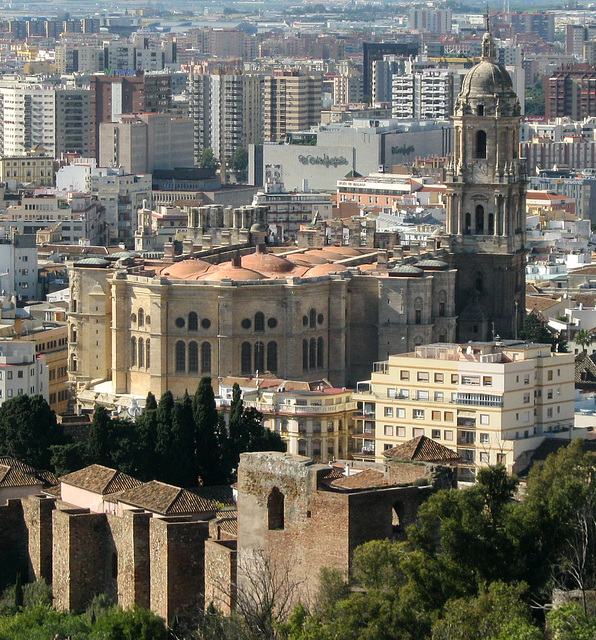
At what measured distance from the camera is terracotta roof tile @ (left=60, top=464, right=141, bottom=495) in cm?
6544

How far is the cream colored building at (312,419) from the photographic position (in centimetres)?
8131

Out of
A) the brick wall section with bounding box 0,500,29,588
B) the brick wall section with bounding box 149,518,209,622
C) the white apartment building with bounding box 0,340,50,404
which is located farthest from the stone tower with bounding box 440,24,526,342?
the brick wall section with bounding box 149,518,209,622

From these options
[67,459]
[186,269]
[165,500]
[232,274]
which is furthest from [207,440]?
[186,269]

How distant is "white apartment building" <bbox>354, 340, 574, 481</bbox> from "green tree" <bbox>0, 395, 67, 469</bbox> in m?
9.13

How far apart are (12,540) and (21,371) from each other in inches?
958

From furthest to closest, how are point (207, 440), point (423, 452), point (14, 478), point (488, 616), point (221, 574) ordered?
point (207, 440) < point (14, 478) < point (423, 452) < point (221, 574) < point (488, 616)

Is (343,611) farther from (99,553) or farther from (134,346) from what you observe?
(134,346)

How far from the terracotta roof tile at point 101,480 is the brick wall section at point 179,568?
5.93 meters

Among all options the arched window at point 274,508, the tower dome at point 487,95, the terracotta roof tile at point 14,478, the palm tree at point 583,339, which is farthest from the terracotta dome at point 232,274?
the arched window at point 274,508

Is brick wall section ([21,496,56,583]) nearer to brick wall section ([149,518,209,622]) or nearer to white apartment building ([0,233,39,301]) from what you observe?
brick wall section ([149,518,209,622])

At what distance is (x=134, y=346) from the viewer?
95250mm

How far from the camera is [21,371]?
8938 centimetres

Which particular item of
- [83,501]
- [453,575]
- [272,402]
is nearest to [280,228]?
[272,402]

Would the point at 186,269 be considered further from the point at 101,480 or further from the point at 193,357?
the point at 101,480
